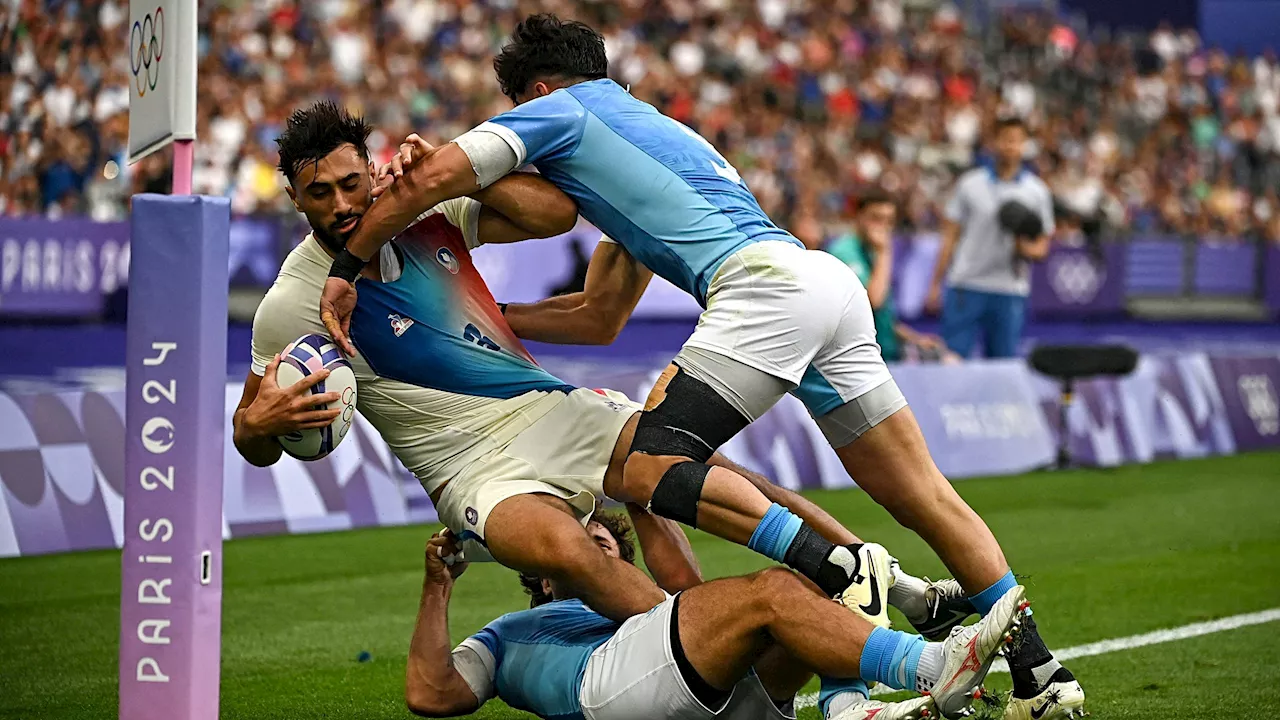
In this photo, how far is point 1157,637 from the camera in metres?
7.35

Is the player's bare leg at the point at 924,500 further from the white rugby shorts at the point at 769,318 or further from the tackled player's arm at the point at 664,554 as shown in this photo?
the tackled player's arm at the point at 664,554

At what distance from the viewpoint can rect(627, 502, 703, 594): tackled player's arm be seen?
18.6ft

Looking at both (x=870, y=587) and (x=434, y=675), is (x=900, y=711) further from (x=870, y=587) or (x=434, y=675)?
(x=434, y=675)

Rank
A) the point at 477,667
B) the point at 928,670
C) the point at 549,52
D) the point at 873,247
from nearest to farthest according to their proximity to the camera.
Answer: the point at 928,670, the point at 477,667, the point at 549,52, the point at 873,247

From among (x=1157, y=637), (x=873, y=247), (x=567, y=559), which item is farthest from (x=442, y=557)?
(x=873, y=247)

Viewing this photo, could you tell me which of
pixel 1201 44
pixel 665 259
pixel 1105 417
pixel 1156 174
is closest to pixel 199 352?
pixel 665 259

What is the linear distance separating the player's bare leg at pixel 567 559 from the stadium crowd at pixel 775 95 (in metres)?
8.98

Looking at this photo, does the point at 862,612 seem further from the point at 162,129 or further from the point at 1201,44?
the point at 1201,44

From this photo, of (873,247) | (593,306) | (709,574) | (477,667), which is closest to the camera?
(477,667)

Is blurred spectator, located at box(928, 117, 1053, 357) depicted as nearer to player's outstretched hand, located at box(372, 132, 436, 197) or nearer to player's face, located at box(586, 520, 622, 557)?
player's face, located at box(586, 520, 622, 557)

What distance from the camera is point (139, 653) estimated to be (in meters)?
4.71

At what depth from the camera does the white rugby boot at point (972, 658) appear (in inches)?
171

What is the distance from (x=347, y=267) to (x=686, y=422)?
4.03 ft

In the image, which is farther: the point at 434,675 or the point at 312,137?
the point at 312,137
